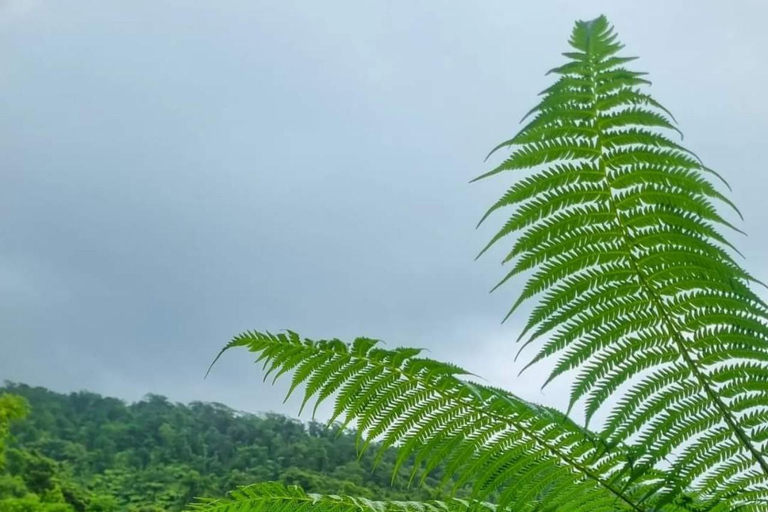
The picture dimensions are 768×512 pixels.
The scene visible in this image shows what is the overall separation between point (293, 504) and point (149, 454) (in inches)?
521

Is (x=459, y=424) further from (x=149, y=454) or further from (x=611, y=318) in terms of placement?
(x=149, y=454)

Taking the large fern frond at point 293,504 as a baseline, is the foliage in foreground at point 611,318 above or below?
above

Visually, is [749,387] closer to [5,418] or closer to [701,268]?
[701,268]

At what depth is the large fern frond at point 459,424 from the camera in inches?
19.2

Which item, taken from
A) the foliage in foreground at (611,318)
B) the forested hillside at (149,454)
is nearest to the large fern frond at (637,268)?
the foliage in foreground at (611,318)

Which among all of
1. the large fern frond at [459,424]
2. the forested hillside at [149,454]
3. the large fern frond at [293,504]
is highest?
the forested hillside at [149,454]

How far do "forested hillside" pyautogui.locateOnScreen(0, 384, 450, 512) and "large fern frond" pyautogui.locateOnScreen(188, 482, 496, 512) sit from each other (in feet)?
27.2

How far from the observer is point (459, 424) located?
1.65ft

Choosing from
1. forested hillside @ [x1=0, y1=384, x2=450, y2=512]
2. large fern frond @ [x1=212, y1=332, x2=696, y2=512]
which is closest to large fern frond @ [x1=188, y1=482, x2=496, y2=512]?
large fern frond @ [x1=212, y1=332, x2=696, y2=512]

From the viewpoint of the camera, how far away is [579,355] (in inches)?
18.6

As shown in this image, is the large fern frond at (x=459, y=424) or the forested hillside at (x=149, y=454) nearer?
the large fern frond at (x=459, y=424)

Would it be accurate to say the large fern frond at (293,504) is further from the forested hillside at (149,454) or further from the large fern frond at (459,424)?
the forested hillside at (149,454)

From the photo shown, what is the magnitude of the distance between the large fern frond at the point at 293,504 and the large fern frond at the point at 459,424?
0.04 meters

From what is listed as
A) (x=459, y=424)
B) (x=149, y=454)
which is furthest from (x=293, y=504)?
(x=149, y=454)
